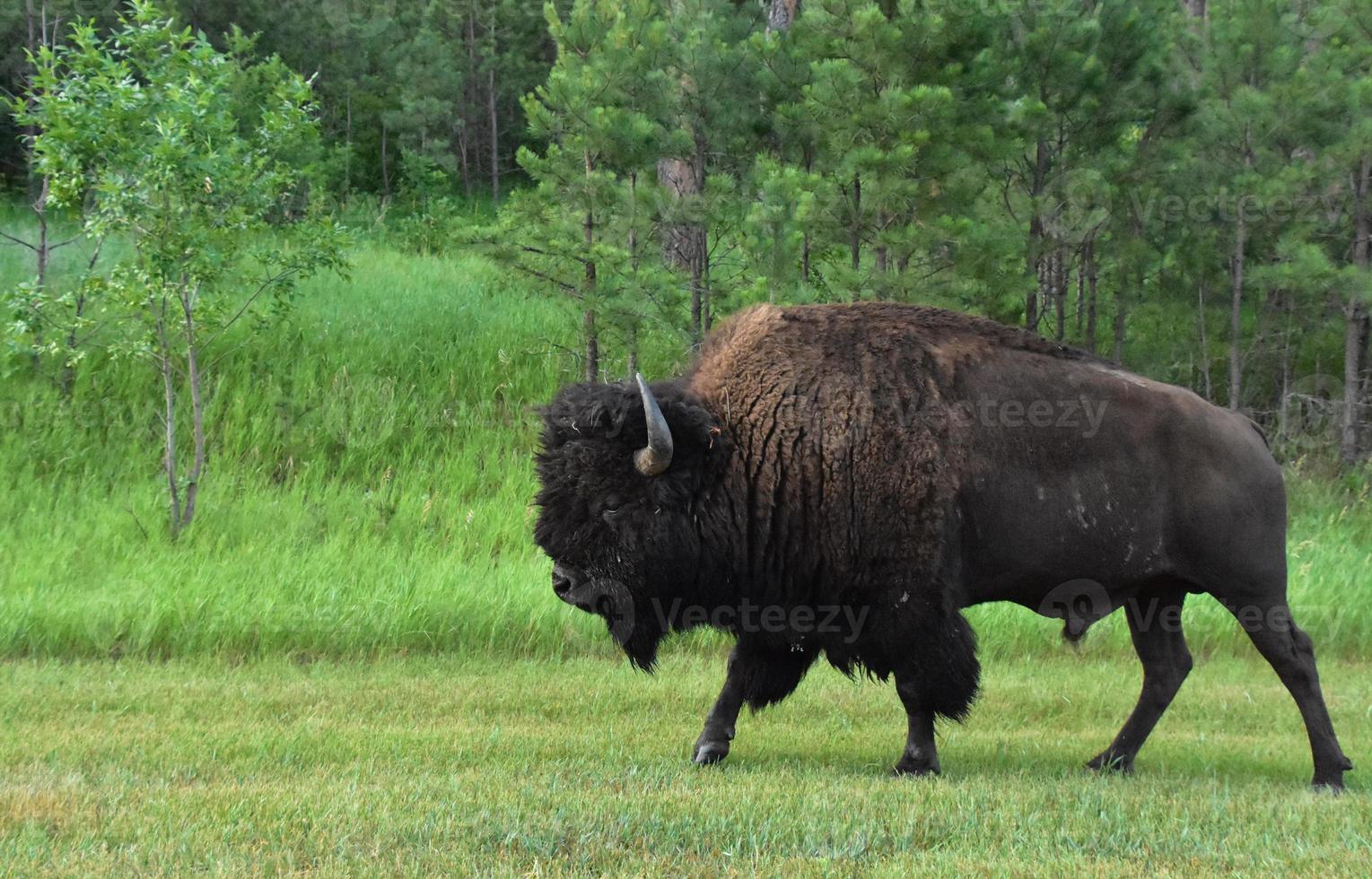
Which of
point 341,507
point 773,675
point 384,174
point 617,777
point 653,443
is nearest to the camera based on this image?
point 617,777

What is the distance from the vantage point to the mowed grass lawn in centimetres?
434

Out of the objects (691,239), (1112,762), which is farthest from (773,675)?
(691,239)

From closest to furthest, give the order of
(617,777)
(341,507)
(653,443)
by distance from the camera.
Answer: (617,777) < (653,443) < (341,507)

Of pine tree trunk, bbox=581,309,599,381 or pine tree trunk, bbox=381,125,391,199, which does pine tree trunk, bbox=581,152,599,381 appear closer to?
pine tree trunk, bbox=581,309,599,381

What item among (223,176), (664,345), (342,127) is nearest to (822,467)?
(223,176)

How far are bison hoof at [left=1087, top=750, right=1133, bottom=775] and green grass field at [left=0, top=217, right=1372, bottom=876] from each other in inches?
7.6

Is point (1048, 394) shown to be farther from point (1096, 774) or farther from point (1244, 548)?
point (1096, 774)

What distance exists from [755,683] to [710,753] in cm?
44

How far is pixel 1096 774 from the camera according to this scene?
656 centimetres

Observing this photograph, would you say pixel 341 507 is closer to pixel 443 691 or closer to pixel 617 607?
pixel 443 691

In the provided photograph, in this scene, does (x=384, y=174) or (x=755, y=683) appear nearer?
(x=755, y=683)

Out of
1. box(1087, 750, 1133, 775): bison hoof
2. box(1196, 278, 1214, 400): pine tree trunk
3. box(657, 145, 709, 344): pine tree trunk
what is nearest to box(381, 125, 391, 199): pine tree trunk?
box(657, 145, 709, 344): pine tree trunk

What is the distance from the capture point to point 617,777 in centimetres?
590

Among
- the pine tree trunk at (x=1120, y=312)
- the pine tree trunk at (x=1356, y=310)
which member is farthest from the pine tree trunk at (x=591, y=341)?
the pine tree trunk at (x=1356, y=310)
